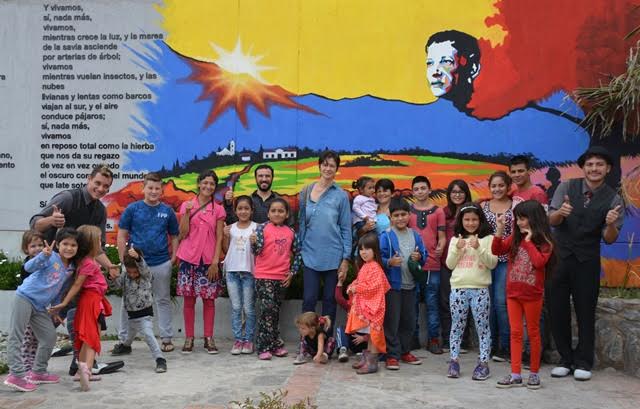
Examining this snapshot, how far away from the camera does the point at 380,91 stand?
7.96 metres

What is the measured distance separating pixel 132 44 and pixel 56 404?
484 centimetres

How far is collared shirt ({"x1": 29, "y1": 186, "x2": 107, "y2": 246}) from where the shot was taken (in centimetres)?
572

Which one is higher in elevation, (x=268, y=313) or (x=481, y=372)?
(x=268, y=313)

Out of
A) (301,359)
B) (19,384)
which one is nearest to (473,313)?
(301,359)

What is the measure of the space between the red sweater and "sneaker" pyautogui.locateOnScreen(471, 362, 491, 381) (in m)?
0.63

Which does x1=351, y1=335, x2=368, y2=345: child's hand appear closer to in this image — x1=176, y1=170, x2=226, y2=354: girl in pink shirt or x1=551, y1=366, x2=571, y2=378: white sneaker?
x1=176, y1=170, x2=226, y2=354: girl in pink shirt

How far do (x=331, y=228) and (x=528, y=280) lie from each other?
1858 millimetres

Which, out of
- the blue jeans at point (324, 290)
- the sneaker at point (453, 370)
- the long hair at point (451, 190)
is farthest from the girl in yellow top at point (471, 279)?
the blue jeans at point (324, 290)

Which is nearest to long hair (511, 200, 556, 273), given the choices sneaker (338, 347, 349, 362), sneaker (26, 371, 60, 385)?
sneaker (338, 347, 349, 362)

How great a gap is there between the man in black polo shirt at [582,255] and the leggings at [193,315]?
3.23 metres

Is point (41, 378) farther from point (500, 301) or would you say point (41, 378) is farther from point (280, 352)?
point (500, 301)

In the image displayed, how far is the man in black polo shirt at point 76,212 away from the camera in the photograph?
5652 mm

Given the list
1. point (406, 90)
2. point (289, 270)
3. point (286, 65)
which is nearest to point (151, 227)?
point (289, 270)

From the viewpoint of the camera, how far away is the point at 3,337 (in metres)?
7.35
